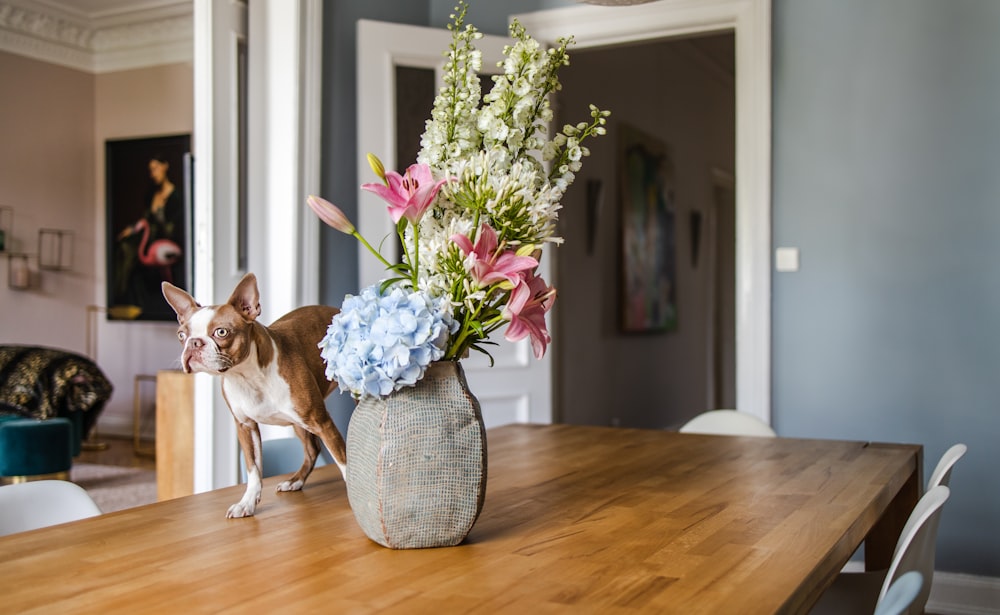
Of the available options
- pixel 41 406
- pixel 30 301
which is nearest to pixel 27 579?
pixel 41 406

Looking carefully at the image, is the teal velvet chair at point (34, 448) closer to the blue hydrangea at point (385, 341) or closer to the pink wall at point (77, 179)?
the pink wall at point (77, 179)

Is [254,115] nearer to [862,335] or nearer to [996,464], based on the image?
[862,335]

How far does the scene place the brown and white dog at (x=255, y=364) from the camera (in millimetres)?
1355

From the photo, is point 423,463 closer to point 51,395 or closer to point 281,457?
point 281,457

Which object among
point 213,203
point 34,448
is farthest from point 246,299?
point 34,448

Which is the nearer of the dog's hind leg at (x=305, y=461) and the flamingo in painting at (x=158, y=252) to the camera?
the dog's hind leg at (x=305, y=461)

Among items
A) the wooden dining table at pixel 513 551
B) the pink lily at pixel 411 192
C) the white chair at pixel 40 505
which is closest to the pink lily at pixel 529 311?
the pink lily at pixel 411 192

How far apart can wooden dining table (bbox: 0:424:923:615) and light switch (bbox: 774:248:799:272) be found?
1.80 meters

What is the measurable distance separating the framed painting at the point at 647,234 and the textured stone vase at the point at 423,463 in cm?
512

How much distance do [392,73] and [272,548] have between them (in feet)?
9.42

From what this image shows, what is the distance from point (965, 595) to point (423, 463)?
289 cm

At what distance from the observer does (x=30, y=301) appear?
709cm

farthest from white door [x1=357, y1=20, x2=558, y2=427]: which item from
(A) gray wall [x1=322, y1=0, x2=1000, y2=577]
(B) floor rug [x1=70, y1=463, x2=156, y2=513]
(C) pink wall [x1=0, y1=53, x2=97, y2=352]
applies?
(C) pink wall [x1=0, y1=53, x2=97, y2=352]

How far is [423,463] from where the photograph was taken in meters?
1.23
